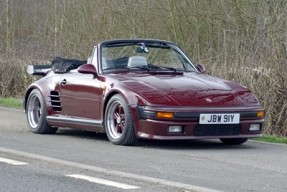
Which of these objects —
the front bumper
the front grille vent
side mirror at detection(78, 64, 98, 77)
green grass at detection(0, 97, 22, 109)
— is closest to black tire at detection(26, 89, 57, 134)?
side mirror at detection(78, 64, 98, 77)

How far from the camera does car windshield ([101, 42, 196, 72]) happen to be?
43.5ft

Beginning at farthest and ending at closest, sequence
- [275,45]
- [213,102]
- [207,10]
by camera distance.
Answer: [207,10] → [275,45] → [213,102]

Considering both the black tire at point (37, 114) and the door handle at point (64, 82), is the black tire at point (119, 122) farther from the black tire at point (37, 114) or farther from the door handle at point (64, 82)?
the black tire at point (37, 114)

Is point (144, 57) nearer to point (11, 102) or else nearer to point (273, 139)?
point (273, 139)

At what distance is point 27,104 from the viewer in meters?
14.6

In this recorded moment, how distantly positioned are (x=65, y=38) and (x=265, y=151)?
39.3 feet

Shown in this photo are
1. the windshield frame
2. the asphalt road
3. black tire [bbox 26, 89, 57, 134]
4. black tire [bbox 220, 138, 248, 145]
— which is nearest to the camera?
the asphalt road

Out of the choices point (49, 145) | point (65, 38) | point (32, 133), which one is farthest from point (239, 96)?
point (65, 38)

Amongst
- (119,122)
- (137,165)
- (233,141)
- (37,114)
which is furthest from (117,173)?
(37,114)

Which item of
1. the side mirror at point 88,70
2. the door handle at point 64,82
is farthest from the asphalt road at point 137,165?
the side mirror at point 88,70

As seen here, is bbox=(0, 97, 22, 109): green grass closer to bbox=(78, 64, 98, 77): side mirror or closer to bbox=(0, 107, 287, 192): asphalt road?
bbox=(0, 107, 287, 192): asphalt road

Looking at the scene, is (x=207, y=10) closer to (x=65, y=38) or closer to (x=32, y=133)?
(x=65, y=38)

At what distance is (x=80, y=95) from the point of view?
43.4 ft

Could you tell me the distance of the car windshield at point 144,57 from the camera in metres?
13.2
